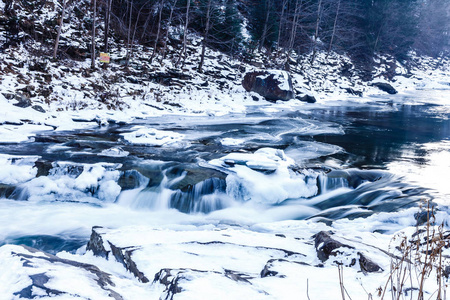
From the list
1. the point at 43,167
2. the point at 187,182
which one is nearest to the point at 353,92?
the point at 187,182

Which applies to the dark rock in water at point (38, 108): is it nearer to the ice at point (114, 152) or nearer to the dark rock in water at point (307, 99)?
the ice at point (114, 152)

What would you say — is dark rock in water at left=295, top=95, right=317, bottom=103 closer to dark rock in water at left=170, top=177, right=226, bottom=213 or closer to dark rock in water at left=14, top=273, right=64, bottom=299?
dark rock in water at left=170, top=177, right=226, bottom=213

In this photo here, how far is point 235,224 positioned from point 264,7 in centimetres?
2555

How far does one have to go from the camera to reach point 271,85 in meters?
20.8

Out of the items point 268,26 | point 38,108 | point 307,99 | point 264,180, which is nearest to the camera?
point 264,180

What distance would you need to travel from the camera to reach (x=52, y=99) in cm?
1256

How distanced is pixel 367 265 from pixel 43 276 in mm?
2704

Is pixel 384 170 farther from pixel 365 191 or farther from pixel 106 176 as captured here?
pixel 106 176

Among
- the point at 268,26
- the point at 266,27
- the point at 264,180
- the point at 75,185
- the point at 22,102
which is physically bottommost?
the point at 75,185

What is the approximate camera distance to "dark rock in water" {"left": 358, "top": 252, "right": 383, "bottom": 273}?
10.4 feet

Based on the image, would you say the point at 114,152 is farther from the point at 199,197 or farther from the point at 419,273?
the point at 419,273

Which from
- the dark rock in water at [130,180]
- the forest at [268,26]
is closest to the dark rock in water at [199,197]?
the dark rock in water at [130,180]

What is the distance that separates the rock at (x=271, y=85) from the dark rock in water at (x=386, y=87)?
14.9 metres

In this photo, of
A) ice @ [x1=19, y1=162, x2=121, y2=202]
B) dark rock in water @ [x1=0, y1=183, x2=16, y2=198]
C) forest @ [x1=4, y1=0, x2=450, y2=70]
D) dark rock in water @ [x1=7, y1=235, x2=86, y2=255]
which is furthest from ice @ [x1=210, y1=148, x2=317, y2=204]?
forest @ [x1=4, y1=0, x2=450, y2=70]
